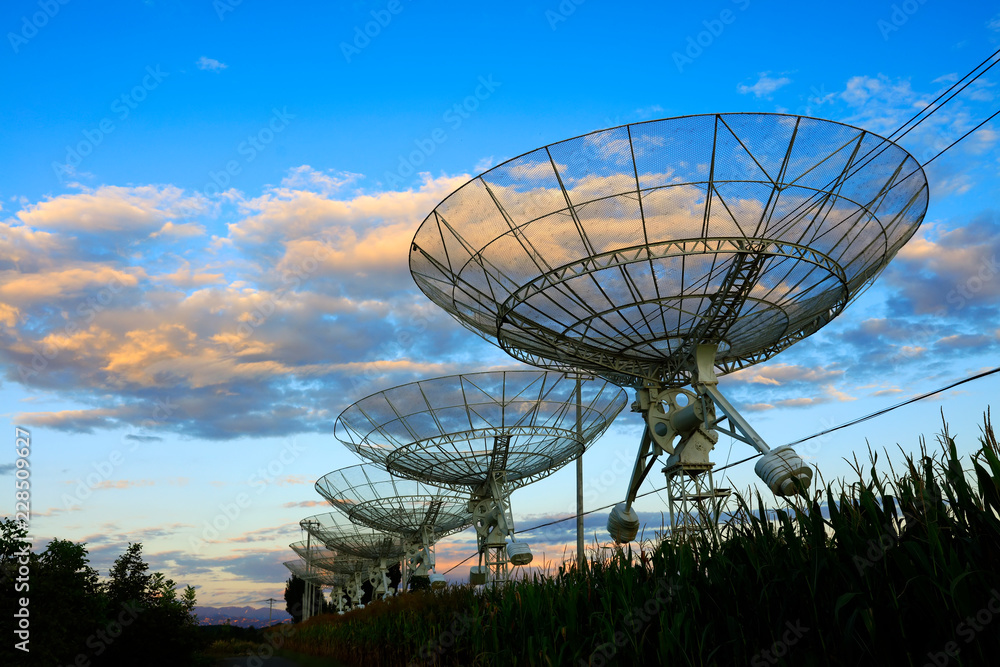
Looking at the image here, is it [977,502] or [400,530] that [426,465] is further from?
[977,502]

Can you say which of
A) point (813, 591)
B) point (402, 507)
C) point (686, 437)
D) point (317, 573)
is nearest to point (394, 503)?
point (402, 507)

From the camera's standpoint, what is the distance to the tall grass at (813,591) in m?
5.16

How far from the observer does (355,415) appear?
28.8 metres

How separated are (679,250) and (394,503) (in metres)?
31.8

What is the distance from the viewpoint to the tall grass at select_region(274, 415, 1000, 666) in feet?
16.9

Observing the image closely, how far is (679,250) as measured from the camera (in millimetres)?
15641

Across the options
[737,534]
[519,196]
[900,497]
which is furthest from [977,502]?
[519,196]

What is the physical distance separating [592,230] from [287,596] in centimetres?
12460

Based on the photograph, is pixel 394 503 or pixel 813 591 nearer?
pixel 813 591

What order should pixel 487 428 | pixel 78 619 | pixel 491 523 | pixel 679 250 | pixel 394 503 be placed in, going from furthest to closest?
pixel 394 503, pixel 491 523, pixel 487 428, pixel 679 250, pixel 78 619

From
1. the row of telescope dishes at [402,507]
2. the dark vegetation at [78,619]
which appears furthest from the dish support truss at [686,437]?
the row of telescope dishes at [402,507]

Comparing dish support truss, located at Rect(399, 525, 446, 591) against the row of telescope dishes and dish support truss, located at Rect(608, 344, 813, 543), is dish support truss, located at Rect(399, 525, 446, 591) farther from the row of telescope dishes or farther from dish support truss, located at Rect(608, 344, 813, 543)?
dish support truss, located at Rect(608, 344, 813, 543)

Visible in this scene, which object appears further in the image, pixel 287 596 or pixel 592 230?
pixel 287 596

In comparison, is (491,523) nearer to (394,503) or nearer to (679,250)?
(394,503)
